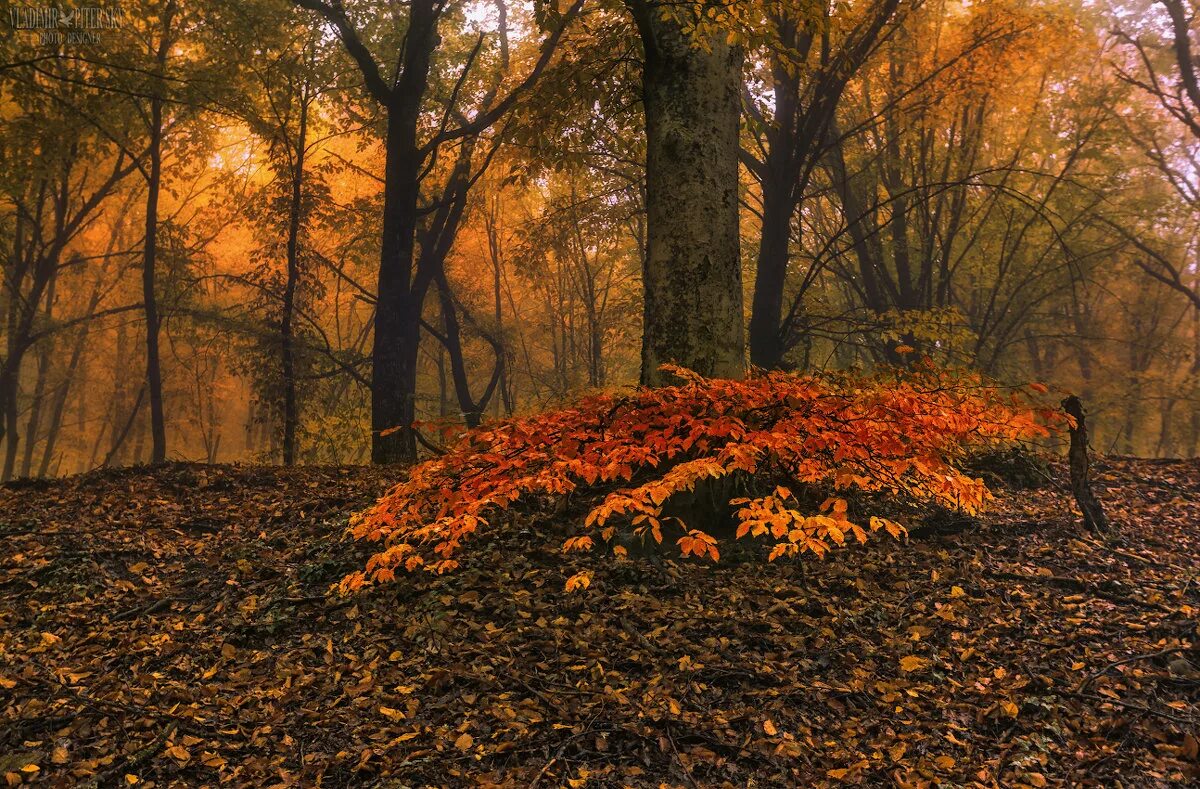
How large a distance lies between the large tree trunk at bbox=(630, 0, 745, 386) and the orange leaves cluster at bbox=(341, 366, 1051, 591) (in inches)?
16.9

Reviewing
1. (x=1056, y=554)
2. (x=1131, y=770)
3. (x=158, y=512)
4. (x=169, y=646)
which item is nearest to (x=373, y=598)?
(x=169, y=646)

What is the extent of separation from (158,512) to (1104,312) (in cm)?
3015

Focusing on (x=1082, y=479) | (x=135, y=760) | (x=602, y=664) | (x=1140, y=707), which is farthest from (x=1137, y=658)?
(x=135, y=760)

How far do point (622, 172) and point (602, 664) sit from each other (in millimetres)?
12955

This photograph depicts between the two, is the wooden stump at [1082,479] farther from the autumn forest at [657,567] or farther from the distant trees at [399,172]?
the distant trees at [399,172]

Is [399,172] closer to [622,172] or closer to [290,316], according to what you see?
[290,316]

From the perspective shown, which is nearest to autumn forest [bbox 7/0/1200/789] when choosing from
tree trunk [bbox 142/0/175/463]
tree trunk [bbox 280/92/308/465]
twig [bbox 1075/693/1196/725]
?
twig [bbox 1075/693/1196/725]

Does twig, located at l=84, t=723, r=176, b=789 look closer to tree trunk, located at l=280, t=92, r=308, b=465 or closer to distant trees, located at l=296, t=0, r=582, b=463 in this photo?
distant trees, located at l=296, t=0, r=582, b=463

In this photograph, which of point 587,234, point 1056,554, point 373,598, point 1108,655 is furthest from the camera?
point 587,234

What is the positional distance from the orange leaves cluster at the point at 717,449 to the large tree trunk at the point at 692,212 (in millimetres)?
429

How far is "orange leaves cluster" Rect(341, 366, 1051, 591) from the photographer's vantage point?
407 centimetres

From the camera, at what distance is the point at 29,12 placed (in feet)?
34.8

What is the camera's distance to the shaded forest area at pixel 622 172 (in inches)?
275

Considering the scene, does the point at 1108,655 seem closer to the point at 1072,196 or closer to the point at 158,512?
the point at 158,512
